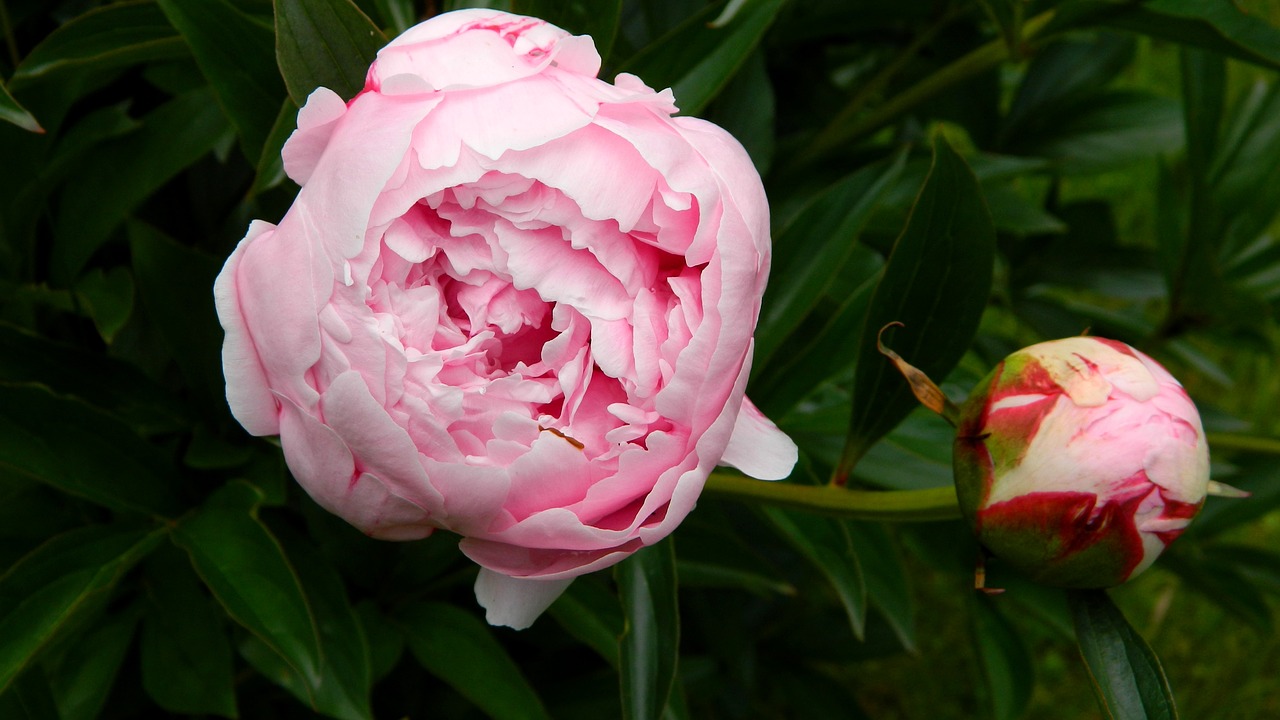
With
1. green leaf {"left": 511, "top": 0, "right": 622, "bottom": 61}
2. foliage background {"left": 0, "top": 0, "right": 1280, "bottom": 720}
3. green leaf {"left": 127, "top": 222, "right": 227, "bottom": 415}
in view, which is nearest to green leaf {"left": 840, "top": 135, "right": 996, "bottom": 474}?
foliage background {"left": 0, "top": 0, "right": 1280, "bottom": 720}

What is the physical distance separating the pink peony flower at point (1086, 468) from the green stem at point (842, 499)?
0.09 metres

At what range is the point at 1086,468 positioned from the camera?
0.61 m

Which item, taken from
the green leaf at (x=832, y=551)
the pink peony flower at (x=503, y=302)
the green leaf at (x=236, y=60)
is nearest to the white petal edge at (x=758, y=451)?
the pink peony flower at (x=503, y=302)

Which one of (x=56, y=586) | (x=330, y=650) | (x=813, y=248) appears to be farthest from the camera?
(x=813, y=248)

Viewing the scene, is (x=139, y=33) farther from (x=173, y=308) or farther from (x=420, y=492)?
(x=420, y=492)

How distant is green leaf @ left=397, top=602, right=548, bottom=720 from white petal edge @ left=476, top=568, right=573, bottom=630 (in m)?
0.33

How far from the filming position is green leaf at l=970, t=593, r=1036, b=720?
1.03 metres

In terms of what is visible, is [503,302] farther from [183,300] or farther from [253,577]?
[183,300]

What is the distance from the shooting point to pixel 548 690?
125cm

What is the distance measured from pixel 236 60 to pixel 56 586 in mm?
360

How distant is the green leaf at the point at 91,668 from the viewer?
0.83 metres

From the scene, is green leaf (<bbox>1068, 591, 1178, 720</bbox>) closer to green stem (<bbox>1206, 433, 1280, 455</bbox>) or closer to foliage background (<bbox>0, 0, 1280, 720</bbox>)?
foliage background (<bbox>0, 0, 1280, 720</bbox>)

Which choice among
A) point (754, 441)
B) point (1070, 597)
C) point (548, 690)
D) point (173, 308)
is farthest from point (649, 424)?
point (548, 690)

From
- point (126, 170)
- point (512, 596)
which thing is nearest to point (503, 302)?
point (512, 596)
